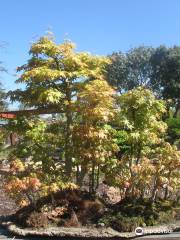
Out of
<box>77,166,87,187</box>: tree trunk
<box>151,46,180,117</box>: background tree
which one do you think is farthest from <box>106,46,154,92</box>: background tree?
<box>77,166,87,187</box>: tree trunk

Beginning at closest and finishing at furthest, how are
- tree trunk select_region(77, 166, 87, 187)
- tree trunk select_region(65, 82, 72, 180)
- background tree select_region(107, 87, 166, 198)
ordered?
background tree select_region(107, 87, 166, 198) < tree trunk select_region(65, 82, 72, 180) < tree trunk select_region(77, 166, 87, 187)

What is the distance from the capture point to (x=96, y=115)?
7766 mm

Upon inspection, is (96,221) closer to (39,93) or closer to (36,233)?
(36,233)

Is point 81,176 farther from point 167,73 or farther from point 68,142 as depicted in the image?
point 167,73

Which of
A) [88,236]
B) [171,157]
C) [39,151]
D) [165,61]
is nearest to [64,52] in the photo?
[39,151]

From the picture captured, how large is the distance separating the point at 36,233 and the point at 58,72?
8.55ft

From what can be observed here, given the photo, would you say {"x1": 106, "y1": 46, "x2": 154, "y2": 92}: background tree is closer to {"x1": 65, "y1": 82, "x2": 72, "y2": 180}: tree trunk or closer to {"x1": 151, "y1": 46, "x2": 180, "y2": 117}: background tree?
{"x1": 151, "y1": 46, "x2": 180, "y2": 117}: background tree

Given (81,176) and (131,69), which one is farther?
(131,69)

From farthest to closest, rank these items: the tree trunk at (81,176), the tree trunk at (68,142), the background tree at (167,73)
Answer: the background tree at (167,73) → the tree trunk at (81,176) → the tree trunk at (68,142)

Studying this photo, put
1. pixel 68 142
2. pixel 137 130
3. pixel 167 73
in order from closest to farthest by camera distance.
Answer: pixel 137 130 → pixel 68 142 → pixel 167 73

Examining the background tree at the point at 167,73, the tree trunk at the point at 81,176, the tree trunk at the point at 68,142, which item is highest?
the background tree at the point at 167,73

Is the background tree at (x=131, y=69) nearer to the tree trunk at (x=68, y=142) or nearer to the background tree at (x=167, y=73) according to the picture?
the background tree at (x=167, y=73)

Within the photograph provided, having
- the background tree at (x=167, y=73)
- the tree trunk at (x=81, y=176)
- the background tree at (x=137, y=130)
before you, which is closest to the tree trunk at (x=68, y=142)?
the tree trunk at (x=81, y=176)

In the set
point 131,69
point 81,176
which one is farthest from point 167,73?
point 81,176
